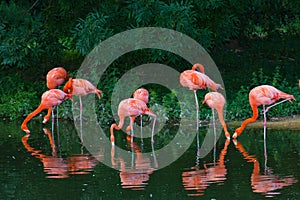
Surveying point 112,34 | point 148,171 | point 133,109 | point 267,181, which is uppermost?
point 112,34

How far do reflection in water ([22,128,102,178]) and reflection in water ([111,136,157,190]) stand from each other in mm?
284

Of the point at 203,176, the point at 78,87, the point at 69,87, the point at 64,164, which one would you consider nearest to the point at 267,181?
the point at 203,176

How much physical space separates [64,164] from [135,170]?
85cm

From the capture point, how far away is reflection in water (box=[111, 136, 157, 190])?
7.26m

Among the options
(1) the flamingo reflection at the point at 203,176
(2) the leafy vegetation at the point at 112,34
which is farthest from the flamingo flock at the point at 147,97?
(1) the flamingo reflection at the point at 203,176

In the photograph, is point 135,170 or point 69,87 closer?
point 135,170

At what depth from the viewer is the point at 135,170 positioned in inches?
311

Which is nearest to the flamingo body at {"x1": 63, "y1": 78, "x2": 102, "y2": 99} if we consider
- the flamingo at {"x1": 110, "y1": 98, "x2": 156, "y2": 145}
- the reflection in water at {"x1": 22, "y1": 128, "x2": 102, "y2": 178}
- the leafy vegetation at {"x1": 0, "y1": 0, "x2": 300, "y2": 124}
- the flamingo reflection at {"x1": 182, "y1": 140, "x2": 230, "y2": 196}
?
the leafy vegetation at {"x1": 0, "y1": 0, "x2": 300, "y2": 124}

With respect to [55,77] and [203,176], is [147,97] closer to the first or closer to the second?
[55,77]

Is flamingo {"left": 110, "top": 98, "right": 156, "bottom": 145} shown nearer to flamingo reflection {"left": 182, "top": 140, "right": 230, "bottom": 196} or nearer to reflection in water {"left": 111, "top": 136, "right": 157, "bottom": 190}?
reflection in water {"left": 111, "top": 136, "right": 157, "bottom": 190}

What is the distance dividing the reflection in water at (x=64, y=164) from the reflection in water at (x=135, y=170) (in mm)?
284

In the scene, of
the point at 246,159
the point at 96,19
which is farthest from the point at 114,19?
the point at 246,159

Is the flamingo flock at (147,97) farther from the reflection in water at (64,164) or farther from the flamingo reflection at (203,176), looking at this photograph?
the flamingo reflection at (203,176)

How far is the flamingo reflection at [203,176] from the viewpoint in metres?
7.06
